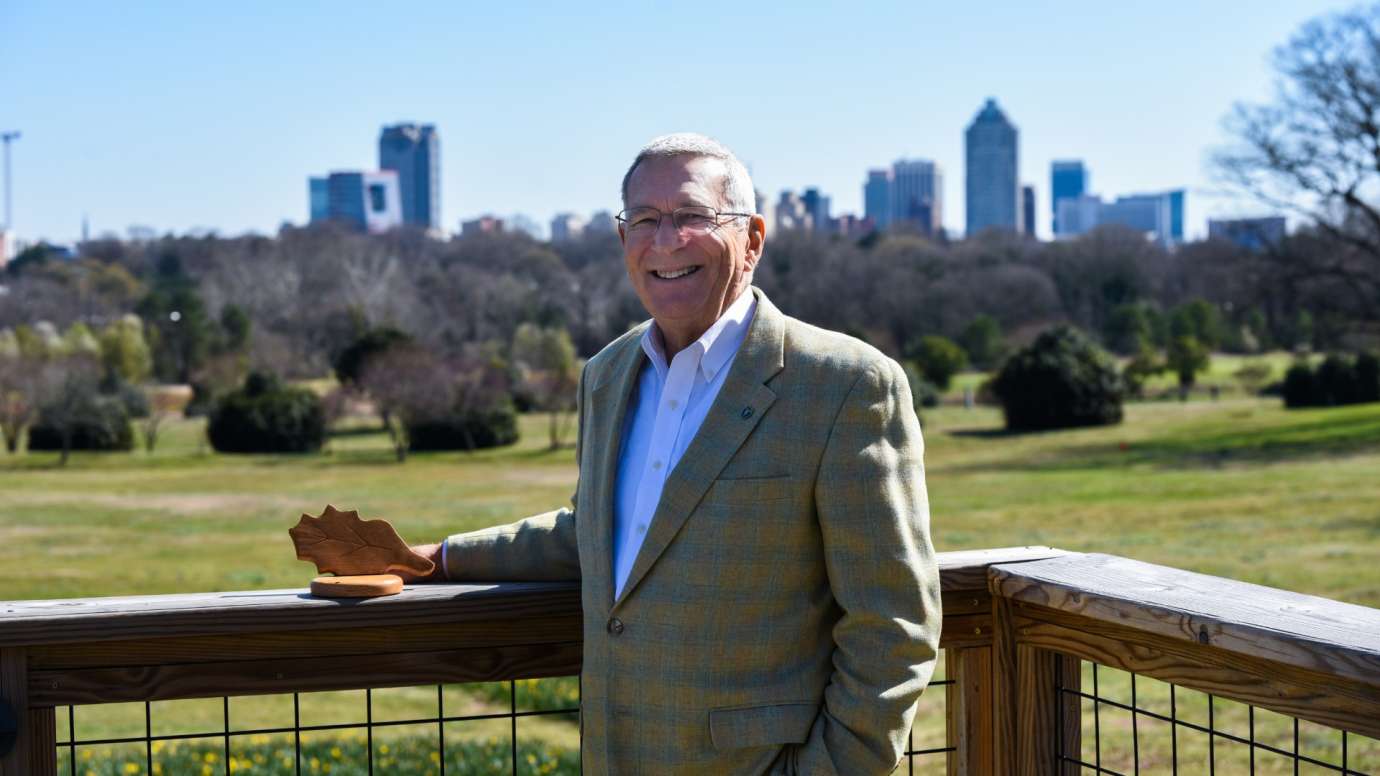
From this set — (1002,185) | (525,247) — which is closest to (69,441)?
(525,247)

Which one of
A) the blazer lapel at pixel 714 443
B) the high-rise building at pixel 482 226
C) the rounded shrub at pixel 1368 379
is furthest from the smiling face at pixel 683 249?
the high-rise building at pixel 482 226

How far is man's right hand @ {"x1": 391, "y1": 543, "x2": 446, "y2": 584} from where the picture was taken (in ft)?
7.66

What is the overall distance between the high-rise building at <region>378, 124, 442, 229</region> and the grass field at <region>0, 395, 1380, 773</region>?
120m

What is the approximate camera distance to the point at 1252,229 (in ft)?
105

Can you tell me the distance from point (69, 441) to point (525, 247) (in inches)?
1883

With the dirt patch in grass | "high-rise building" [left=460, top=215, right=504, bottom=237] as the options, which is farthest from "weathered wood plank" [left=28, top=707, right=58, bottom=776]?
"high-rise building" [left=460, top=215, right=504, bottom=237]

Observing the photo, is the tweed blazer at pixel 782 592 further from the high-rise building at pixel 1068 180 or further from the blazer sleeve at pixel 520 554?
the high-rise building at pixel 1068 180

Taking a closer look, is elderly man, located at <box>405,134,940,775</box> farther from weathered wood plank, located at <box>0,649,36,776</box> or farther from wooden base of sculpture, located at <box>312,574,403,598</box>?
weathered wood plank, located at <box>0,649,36,776</box>

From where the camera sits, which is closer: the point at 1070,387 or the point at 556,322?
the point at 1070,387

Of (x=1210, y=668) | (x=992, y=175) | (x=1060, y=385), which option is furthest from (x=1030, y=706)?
(x=992, y=175)

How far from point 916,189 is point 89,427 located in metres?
137

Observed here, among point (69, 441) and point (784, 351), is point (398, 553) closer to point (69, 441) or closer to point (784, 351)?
point (784, 351)

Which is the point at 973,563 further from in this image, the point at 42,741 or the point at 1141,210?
the point at 1141,210

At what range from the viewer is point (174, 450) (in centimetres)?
3072
